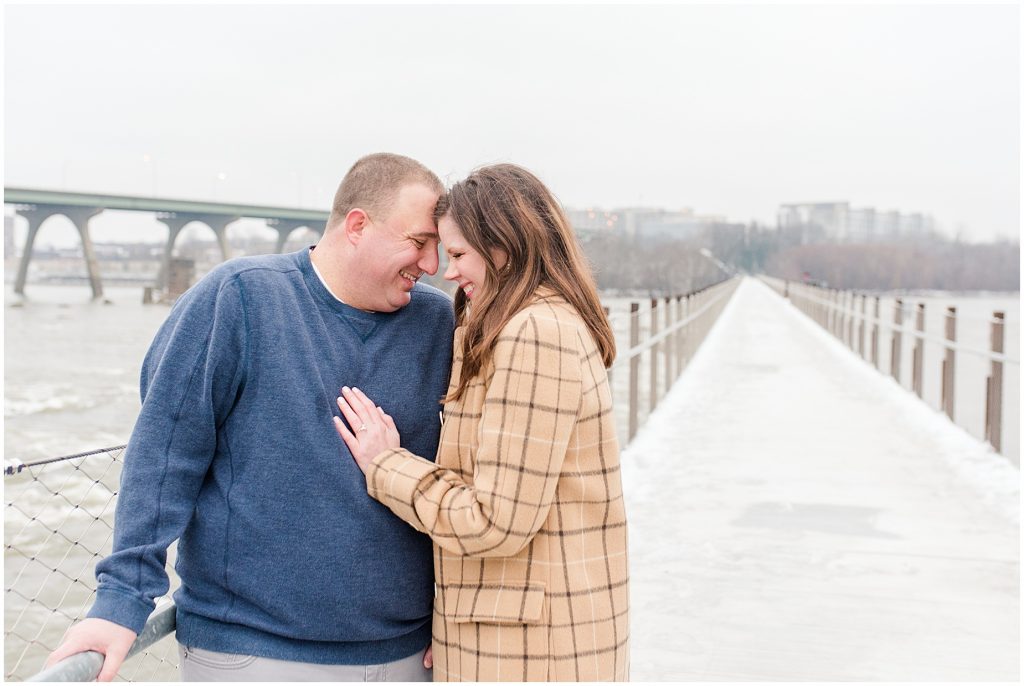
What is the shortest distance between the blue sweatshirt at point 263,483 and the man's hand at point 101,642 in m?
0.15

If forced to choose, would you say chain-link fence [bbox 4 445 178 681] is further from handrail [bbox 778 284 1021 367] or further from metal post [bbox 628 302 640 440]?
handrail [bbox 778 284 1021 367]

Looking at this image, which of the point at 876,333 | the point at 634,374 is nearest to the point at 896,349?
the point at 876,333

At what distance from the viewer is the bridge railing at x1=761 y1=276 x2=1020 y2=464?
770 centimetres

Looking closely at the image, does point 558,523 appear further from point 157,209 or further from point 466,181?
point 157,209

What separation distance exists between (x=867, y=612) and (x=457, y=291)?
9.53 feet

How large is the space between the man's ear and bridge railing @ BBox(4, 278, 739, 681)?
0.76 meters

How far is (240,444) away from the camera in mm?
1917

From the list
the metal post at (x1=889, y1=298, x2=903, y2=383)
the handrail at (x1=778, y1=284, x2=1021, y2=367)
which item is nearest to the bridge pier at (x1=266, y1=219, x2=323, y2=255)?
the handrail at (x1=778, y1=284, x2=1021, y2=367)

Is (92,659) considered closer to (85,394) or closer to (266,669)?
(266,669)

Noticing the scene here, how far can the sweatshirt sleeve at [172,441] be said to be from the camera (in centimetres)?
175

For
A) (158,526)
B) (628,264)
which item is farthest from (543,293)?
(628,264)

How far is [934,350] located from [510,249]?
570 inches

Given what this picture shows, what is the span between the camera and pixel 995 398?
7680 millimetres

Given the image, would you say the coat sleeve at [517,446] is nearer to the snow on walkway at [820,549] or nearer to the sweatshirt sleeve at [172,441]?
the sweatshirt sleeve at [172,441]
